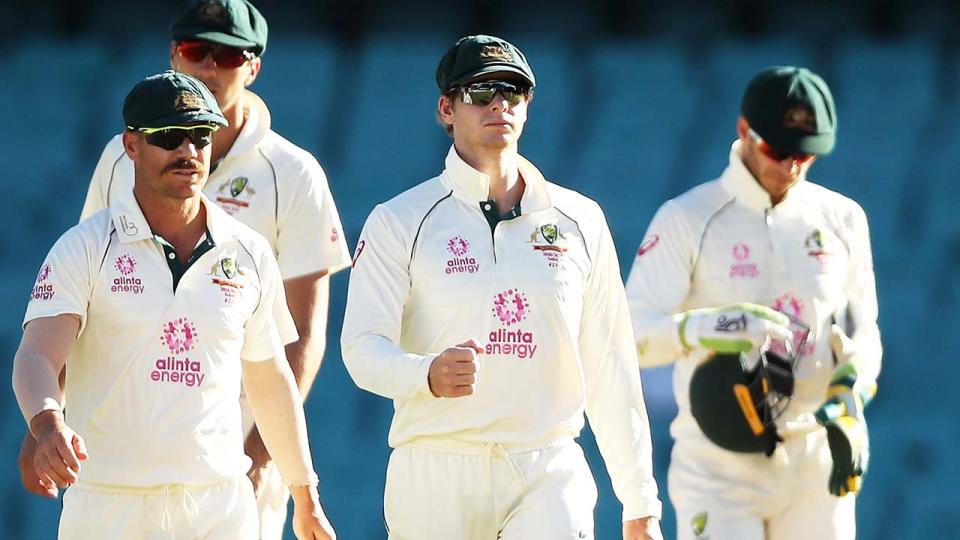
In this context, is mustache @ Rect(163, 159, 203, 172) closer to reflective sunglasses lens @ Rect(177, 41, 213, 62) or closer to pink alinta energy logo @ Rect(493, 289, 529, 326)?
pink alinta energy logo @ Rect(493, 289, 529, 326)

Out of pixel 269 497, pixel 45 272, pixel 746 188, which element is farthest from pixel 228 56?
pixel 746 188

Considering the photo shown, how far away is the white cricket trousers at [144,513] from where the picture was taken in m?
4.70

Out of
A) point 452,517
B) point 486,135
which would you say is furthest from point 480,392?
point 486,135

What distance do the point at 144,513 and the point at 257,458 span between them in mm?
1085

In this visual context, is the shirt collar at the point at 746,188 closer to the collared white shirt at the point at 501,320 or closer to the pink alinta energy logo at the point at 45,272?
the collared white shirt at the point at 501,320

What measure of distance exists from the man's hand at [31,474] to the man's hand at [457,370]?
0.90 meters

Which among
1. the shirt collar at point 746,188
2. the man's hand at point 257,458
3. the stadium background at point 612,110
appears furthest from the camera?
the stadium background at point 612,110

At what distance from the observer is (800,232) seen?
621 cm

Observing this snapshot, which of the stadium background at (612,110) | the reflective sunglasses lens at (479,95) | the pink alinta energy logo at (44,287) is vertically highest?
the stadium background at (612,110)

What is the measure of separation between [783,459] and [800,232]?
0.72 m

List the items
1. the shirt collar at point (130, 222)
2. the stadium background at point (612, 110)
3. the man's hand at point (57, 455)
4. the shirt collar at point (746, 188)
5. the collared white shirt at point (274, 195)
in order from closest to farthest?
the man's hand at point (57, 455), the shirt collar at point (130, 222), the collared white shirt at point (274, 195), the shirt collar at point (746, 188), the stadium background at point (612, 110)

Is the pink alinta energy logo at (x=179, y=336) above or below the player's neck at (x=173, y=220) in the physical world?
below

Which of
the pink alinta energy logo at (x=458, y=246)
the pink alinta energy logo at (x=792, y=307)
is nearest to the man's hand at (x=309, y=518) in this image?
the pink alinta energy logo at (x=458, y=246)

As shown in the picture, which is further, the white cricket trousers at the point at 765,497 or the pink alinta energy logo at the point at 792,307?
the pink alinta energy logo at the point at 792,307
